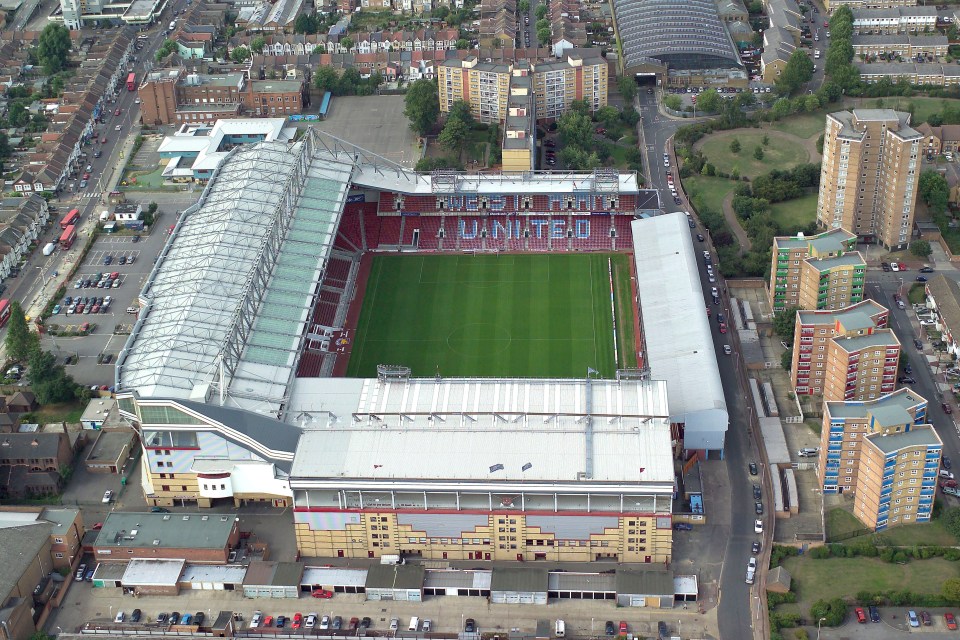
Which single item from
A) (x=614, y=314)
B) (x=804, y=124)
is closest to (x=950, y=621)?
(x=614, y=314)

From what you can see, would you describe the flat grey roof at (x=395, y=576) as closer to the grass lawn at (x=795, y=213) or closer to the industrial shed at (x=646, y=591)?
the industrial shed at (x=646, y=591)

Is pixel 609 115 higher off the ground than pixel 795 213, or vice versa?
pixel 609 115

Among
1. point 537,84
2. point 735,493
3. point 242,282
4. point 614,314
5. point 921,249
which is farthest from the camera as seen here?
point 537,84

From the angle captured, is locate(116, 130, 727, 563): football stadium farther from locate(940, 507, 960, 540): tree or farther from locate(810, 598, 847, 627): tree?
locate(940, 507, 960, 540): tree

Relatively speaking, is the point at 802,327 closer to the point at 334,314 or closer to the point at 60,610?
the point at 334,314

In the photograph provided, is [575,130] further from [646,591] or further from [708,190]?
[646,591]

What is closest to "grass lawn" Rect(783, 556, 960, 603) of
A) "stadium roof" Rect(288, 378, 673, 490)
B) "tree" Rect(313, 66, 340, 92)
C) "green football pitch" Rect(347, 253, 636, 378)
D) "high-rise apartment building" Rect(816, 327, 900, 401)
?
"stadium roof" Rect(288, 378, 673, 490)

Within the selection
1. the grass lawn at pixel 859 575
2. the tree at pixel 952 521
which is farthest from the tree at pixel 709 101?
the grass lawn at pixel 859 575
